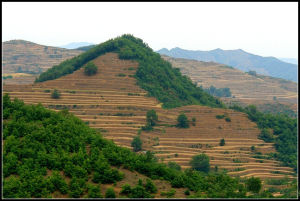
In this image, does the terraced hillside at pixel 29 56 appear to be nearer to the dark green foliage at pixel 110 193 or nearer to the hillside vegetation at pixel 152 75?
the hillside vegetation at pixel 152 75

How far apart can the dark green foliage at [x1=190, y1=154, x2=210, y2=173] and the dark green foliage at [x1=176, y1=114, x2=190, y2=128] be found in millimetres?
10143

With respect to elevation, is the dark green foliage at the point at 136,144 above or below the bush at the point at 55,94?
below

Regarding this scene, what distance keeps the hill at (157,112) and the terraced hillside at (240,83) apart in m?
67.6

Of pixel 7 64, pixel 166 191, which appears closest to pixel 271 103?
pixel 166 191

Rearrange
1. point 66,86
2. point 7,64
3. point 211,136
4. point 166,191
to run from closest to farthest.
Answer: point 166,191
point 211,136
point 66,86
point 7,64

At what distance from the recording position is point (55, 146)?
2445cm

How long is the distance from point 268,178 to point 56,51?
116430mm

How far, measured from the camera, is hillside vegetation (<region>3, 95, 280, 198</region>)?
20500 millimetres

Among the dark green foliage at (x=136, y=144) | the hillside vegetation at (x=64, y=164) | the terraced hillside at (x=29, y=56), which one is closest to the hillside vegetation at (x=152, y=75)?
the dark green foliage at (x=136, y=144)

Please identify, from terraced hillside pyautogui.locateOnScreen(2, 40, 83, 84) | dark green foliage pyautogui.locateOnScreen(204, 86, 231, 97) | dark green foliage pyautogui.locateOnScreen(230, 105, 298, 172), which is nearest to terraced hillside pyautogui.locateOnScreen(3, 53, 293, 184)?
dark green foliage pyautogui.locateOnScreen(230, 105, 298, 172)

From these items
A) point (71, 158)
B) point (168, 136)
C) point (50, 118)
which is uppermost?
point (50, 118)

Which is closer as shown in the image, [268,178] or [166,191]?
[166,191]

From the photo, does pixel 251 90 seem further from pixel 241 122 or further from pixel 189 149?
pixel 189 149

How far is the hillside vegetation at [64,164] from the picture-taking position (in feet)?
67.3
